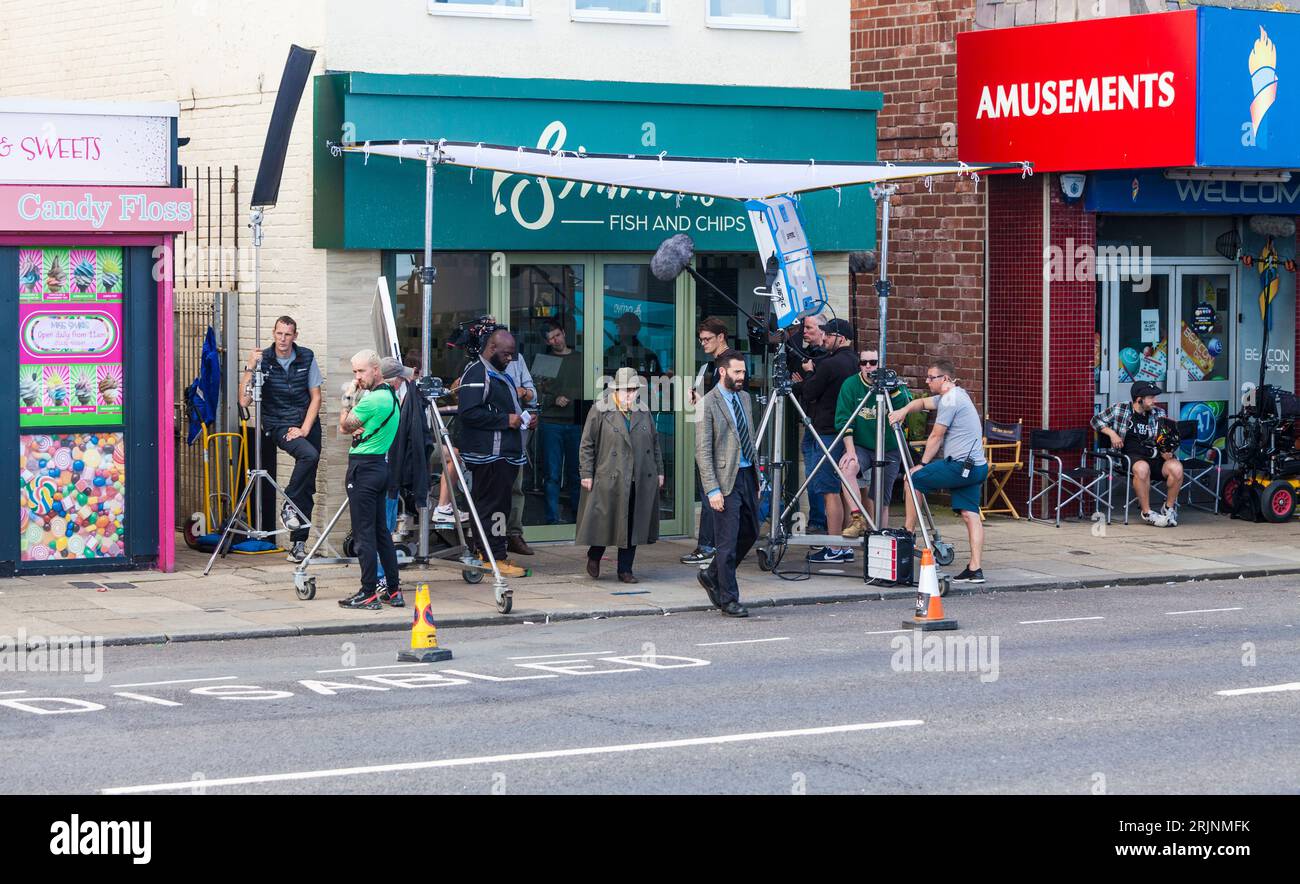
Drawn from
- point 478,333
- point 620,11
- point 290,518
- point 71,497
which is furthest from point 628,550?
point 620,11

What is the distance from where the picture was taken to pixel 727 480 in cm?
1454

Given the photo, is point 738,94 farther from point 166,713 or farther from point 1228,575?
point 166,713

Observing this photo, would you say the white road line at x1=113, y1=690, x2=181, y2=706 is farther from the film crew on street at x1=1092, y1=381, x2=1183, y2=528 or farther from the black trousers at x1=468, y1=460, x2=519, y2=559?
the film crew on street at x1=1092, y1=381, x2=1183, y2=528

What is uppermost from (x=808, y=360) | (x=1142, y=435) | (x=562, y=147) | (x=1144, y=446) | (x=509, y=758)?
(x=562, y=147)

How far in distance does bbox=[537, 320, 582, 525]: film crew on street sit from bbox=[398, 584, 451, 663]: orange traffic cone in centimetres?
581

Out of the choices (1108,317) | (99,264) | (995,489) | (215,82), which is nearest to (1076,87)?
(1108,317)

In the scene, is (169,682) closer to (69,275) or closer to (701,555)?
(69,275)

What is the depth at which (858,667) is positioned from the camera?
12266 millimetres

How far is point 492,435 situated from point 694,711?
5800 millimetres

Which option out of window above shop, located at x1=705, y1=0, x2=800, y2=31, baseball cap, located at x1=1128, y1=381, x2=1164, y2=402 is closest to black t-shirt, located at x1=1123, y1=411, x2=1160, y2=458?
baseball cap, located at x1=1128, y1=381, x2=1164, y2=402

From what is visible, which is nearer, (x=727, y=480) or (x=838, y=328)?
(x=727, y=480)

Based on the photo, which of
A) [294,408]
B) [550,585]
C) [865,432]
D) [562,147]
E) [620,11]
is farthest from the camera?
[620,11]

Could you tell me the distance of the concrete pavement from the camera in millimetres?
13836

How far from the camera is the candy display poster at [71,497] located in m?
15.7
